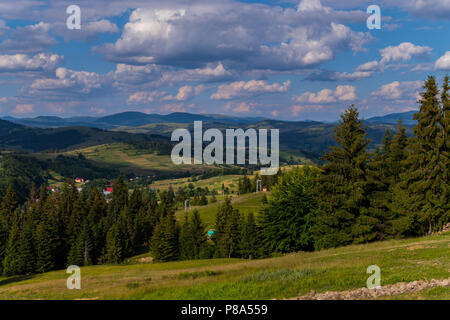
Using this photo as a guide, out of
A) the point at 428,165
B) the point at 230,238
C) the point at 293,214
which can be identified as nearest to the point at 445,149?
the point at 428,165

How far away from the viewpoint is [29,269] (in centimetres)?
8900

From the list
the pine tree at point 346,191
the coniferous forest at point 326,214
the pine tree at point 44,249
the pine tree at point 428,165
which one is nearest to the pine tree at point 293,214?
the coniferous forest at point 326,214

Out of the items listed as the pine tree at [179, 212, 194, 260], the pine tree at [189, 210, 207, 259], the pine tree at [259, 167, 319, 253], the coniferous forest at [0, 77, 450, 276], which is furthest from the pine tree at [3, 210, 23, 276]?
the pine tree at [259, 167, 319, 253]

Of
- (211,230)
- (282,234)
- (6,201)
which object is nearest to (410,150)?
(282,234)

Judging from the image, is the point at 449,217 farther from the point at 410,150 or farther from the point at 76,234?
the point at 76,234

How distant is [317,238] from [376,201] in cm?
891

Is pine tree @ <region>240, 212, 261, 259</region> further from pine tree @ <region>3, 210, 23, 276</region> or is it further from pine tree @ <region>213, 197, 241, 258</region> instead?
pine tree @ <region>3, 210, 23, 276</region>

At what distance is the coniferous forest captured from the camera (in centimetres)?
4578

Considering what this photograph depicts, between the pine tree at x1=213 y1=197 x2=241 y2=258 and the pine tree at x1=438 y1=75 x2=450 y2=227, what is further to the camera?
the pine tree at x1=213 y1=197 x2=241 y2=258

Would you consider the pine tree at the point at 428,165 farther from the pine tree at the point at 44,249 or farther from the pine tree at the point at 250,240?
the pine tree at the point at 44,249

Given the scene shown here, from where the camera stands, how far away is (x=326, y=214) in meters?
49.2

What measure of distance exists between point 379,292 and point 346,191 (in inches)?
1222

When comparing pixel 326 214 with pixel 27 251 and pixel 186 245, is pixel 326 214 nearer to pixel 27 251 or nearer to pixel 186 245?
pixel 186 245

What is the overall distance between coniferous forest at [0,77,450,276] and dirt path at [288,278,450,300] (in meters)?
28.4
